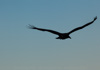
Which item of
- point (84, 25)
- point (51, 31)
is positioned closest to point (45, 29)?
point (51, 31)

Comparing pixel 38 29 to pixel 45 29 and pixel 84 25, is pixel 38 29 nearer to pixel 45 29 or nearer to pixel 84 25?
pixel 45 29

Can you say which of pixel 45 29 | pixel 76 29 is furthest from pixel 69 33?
pixel 45 29

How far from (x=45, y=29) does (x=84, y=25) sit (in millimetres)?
6413

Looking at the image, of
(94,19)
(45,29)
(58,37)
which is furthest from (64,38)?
(94,19)

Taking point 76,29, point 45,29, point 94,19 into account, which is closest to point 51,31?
point 45,29

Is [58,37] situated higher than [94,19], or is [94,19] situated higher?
[94,19]

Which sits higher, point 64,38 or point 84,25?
point 84,25

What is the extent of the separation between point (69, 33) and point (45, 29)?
3900mm

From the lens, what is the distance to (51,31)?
38.0 meters

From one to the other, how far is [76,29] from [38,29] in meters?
5.96

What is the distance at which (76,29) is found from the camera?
38250mm

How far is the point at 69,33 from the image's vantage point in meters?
38.3

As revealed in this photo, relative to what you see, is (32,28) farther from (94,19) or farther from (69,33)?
(94,19)

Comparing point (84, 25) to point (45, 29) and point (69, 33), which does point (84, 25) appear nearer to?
point (69, 33)
